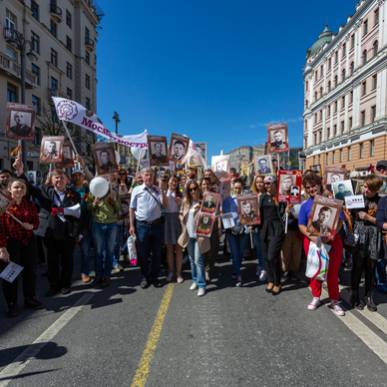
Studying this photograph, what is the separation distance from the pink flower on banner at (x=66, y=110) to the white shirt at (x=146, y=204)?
2.71 meters

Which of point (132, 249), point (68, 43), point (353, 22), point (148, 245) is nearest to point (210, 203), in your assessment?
point (148, 245)

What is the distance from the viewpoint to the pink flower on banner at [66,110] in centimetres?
641

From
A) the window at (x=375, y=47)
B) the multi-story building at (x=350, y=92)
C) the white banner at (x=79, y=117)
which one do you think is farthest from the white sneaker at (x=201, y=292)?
the window at (x=375, y=47)

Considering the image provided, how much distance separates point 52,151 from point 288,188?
16.8ft

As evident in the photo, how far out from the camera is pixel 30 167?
26.5 metres

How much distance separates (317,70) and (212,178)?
5002cm

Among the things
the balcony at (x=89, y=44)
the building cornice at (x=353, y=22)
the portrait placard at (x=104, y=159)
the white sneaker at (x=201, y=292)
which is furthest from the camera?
the balcony at (x=89, y=44)

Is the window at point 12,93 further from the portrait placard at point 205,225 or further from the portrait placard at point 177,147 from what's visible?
the portrait placard at point 205,225

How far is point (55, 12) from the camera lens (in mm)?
30328

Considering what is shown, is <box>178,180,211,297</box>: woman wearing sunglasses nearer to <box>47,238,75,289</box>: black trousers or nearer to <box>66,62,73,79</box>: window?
<box>47,238,75,289</box>: black trousers

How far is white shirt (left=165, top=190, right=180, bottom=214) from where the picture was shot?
18.1 ft

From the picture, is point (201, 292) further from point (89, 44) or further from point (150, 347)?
point (89, 44)

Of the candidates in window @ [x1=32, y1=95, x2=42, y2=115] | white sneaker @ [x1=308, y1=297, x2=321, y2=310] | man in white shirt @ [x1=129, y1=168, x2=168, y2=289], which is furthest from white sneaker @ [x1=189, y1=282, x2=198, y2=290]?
window @ [x1=32, y1=95, x2=42, y2=115]

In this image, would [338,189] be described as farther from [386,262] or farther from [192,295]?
[192,295]
